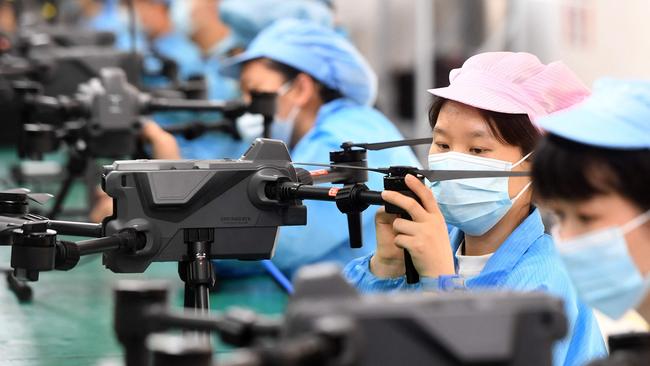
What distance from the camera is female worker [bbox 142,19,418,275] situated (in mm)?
2852

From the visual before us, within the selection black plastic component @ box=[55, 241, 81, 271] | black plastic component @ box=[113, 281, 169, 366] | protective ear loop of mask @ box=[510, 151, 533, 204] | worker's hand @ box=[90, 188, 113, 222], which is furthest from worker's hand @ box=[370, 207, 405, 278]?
worker's hand @ box=[90, 188, 113, 222]

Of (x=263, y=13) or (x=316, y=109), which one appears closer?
(x=316, y=109)

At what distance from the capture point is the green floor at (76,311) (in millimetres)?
2262

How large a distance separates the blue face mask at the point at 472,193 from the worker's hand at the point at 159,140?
1.60 meters

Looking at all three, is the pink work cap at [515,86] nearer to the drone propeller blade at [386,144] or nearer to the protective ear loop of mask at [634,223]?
the drone propeller blade at [386,144]

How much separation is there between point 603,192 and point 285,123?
2138 millimetres

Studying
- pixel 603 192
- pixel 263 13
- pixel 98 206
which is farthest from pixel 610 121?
pixel 263 13

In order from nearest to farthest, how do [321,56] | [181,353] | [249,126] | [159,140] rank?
[181,353] < [321,56] < [159,140] < [249,126]

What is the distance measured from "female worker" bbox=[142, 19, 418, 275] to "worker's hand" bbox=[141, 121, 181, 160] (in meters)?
0.01

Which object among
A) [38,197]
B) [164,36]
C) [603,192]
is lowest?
[164,36]

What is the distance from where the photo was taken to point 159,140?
3395mm

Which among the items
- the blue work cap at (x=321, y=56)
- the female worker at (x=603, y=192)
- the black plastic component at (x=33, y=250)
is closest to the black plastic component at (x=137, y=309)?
the female worker at (x=603, y=192)

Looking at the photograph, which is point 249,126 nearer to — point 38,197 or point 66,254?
point 38,197

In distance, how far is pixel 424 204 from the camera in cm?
165
